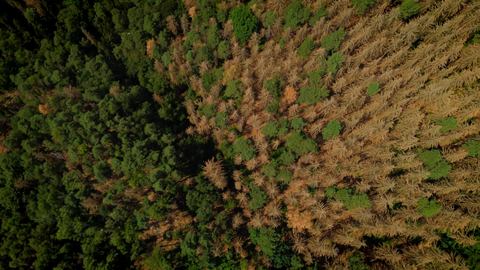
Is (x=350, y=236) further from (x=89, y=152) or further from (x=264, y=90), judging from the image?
(x=89, y=152)

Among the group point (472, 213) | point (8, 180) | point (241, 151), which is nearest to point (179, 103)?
point (241, 151)

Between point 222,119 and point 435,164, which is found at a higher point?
point 222,119

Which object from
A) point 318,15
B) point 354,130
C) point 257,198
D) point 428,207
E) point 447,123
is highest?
point 318,15

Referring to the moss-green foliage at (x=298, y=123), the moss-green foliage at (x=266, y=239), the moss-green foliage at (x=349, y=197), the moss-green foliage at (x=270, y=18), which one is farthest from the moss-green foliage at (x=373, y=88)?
A: the moss-green foliage at (x=266, y=239)

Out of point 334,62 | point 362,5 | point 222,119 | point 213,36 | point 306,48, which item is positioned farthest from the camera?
point 213,36

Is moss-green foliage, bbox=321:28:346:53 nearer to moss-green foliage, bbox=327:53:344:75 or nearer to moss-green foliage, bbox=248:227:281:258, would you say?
moss-green foliage, bbox=327:53:344:75

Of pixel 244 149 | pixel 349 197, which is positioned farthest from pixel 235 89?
pixel 349 197

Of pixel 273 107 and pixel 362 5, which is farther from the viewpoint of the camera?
pixel 273 107

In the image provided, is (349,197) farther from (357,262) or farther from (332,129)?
(332,129)
